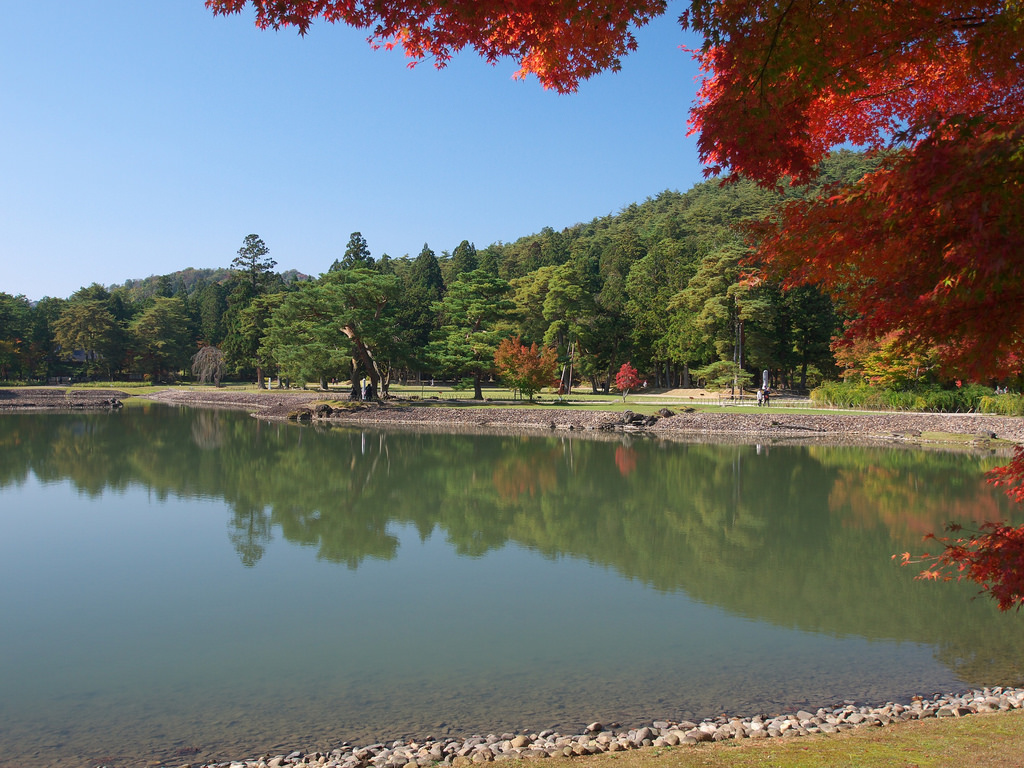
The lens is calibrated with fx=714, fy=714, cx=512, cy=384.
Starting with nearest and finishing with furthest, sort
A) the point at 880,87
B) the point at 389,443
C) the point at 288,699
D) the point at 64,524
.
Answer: the point at 880,87
the point at 288,699
the point at 64,524
the point at 389,443

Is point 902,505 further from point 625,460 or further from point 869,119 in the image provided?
point 869,119

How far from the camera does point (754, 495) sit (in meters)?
14.6

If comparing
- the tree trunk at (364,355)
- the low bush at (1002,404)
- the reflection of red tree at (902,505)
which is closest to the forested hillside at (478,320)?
the tree trunk at (364,355)

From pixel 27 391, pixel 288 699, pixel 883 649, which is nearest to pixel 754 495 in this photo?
pixel 883 649

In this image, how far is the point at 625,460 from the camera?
65.6 feet

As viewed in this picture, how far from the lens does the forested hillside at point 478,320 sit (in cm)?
3506

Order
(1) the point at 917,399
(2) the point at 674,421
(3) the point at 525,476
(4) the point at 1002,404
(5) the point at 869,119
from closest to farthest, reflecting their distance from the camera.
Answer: (5) the point at 869,119 → (3) the point at 525,476 → (4) the point at 1002,404 → (1) the point at 917,399 → (2) the point at 674,421

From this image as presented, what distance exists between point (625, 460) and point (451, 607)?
12.8 metres

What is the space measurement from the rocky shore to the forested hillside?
21659 mm

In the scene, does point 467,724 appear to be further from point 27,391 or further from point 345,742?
point 27,391

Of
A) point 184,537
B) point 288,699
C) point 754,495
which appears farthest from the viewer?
point 754,495

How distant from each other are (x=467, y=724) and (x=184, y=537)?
24.8 feet

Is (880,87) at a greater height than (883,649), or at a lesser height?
greater

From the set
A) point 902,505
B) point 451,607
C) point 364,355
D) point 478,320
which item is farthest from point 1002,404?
point 364,355
